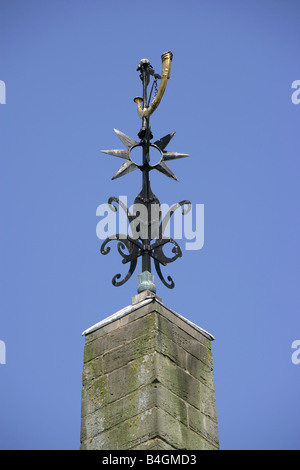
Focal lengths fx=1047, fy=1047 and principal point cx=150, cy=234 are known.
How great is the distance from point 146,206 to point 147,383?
214 centimetres

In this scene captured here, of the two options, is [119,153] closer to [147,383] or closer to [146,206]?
[146,206]

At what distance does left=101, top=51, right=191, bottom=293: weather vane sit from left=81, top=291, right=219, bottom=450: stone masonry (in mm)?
477

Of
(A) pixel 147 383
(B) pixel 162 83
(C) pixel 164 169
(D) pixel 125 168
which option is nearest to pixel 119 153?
(D) pixel 125 168

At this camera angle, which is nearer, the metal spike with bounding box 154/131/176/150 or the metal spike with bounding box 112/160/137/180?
the metal spike with bounding box 112/160/137/180

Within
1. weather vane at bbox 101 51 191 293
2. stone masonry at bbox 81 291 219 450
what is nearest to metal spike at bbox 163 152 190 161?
weather vane at bbox 101 51 191 293

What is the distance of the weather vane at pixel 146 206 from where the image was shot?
1031cm

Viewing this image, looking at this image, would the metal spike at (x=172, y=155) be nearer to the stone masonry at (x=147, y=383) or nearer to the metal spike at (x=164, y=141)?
the metal spike at (x=164, y=141)

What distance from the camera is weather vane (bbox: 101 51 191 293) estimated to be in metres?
10.3

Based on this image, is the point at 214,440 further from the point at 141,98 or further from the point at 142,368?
the point at 141,98

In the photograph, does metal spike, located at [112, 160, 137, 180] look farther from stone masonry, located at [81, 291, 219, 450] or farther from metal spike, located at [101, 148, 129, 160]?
stone masonry, located at [81, 291, 219, 450]

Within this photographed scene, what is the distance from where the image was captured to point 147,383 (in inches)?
363

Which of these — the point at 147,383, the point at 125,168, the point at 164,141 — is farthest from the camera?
the point at 164,141

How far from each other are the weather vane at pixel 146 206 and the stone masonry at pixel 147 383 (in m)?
0.48

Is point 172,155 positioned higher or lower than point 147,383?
higher
